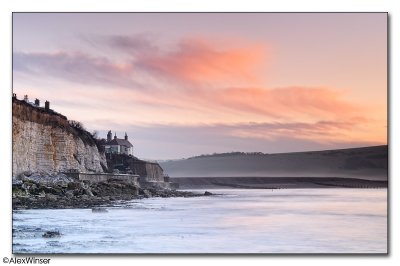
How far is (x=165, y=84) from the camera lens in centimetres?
953

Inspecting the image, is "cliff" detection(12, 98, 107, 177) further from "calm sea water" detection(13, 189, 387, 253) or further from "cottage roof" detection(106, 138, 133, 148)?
"calm sea water" detection(13, 189, 387, 253)

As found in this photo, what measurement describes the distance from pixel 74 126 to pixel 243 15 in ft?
8.25

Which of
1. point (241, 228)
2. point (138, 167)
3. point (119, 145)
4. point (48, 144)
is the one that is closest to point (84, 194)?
point (48, 144)

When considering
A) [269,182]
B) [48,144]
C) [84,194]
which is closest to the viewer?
[269,182]

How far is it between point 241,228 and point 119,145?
185 cm

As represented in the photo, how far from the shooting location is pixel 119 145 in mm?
9750

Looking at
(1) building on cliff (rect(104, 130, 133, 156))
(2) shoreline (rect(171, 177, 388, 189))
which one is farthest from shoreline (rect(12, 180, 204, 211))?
(1) building on cliff (rect(104, 130, 133, 156))

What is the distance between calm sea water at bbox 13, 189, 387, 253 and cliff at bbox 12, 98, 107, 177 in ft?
2.49

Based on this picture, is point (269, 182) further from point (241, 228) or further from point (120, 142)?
point (120, 142)

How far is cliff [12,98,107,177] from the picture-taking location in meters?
9.45

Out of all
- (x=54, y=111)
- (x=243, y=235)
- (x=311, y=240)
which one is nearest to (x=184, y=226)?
(x=243, y=235)
